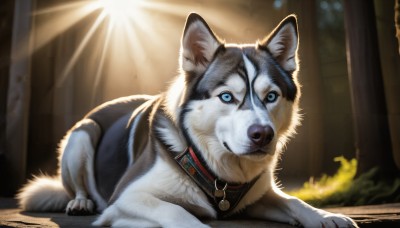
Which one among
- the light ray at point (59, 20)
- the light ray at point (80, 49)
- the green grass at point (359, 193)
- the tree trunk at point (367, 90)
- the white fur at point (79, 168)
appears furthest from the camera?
the light ray at point (80, 49)

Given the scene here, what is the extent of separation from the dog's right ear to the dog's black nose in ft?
1.95

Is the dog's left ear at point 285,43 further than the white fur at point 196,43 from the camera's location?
Yes

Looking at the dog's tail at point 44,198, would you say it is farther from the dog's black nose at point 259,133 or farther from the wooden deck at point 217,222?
the dog's black nose at point 259,133

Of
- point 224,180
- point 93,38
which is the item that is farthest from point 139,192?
point 93,38

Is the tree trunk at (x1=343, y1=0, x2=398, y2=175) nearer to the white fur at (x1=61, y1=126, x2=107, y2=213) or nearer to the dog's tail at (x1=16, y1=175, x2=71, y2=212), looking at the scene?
the white fur at (x1=61, y1=126, x2=107, y2=213)

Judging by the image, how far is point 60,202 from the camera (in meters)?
3.31

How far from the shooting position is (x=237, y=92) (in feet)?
7.41

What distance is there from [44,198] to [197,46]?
Answer: 5.44 feet

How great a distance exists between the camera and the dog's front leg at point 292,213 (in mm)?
2227

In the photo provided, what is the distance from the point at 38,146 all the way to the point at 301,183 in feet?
10.8

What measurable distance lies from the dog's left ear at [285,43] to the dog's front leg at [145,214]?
1069 mm

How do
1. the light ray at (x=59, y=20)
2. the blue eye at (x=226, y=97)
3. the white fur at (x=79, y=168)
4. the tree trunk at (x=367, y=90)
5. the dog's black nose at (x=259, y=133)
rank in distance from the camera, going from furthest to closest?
the light ray at (x=59, y=20), the tree trunk at (x=367, y=90), the white fur at (x=79, y=168), the blue eye at (x=226, y=97), the dog's black nose at (x=259, y=133)

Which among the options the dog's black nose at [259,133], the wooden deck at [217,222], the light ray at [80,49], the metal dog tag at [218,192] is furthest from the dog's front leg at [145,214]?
the light ray at [80,49]

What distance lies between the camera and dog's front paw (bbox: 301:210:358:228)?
86.6 inches
